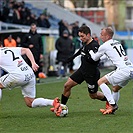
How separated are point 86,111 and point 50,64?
46.4 ft

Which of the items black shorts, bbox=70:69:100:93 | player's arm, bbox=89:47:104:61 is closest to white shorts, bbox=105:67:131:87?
black shorts, bbox=70:69:100:93

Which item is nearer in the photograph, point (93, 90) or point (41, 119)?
point (41, 119)

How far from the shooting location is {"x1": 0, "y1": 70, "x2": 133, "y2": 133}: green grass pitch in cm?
1041

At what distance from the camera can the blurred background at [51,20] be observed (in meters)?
27.5

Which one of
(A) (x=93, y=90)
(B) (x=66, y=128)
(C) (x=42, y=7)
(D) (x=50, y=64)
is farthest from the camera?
(C) (x=42, y=7)

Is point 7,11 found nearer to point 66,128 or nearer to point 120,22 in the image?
point 66,128

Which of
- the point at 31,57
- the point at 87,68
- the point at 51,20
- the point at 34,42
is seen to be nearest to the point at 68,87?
the point at 87,68

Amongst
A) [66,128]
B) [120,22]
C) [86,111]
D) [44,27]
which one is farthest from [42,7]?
[66,128]

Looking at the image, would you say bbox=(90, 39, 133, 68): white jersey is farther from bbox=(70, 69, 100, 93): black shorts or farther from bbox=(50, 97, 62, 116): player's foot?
bbox=(50, 97, 62, 116): player's foot

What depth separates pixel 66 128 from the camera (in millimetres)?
10484

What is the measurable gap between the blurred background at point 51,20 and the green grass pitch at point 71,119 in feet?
4.46

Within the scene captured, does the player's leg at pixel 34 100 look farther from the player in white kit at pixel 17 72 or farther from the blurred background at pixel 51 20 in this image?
the blurred background at pixel 51 20

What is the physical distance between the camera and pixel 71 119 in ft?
38.3

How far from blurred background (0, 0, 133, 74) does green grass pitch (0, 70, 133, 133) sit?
53.6 inches
